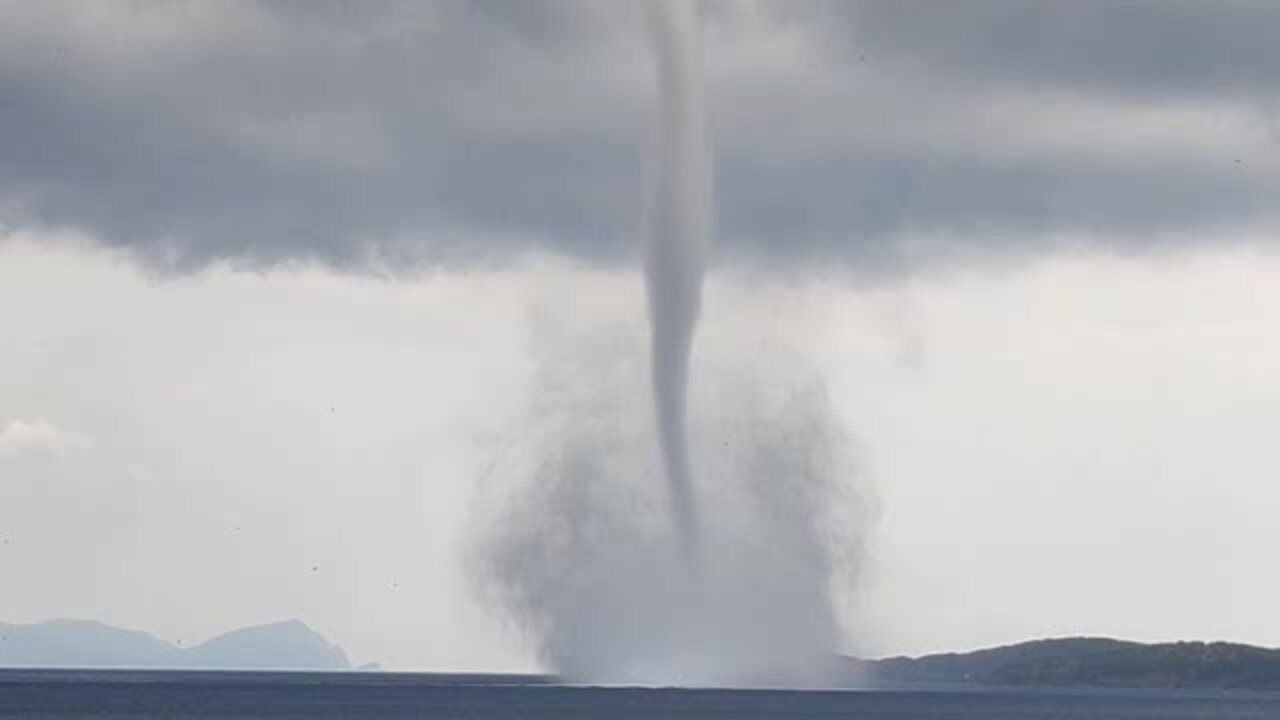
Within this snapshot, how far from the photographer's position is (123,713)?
196 meters

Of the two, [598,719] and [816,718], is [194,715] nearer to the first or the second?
[598,719]

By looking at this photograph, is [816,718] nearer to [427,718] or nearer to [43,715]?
[427,718]

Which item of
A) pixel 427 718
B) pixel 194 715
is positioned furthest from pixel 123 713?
pixel 427 718

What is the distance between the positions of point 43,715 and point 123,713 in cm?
917

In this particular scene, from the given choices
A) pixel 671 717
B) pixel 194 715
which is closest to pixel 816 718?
pixel 671 717

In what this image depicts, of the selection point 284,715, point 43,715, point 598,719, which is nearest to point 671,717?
point 598,719

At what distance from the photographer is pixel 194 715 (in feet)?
654

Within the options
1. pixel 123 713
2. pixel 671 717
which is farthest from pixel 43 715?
pixel 671 717

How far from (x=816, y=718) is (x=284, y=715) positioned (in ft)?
109

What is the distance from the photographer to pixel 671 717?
198m

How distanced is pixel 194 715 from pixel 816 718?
128ft

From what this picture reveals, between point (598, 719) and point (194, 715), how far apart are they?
26.8 meters

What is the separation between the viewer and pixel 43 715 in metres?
188

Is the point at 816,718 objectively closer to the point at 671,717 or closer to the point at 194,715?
the point at 671,717
